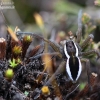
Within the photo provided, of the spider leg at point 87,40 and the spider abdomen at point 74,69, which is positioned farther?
the spider leg at point 87,40

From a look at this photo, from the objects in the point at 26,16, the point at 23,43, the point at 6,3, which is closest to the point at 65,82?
the point at 23,43

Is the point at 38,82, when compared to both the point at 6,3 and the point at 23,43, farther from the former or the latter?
the point at 6,3

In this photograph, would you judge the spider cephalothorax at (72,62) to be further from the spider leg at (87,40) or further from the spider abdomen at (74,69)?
the spider leg at (87,40)

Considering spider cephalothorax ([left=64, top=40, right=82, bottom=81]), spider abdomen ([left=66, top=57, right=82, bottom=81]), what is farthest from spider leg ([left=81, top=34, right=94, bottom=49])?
spider abdomen ([left=66, top=57, right=82, bottom=81])

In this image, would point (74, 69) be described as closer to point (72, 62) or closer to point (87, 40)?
point (72, 62)

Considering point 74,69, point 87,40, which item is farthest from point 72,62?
point 87,40

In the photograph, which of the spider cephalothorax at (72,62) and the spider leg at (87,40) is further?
the spider leg at (87,40)

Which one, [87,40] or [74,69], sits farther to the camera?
[87,40]

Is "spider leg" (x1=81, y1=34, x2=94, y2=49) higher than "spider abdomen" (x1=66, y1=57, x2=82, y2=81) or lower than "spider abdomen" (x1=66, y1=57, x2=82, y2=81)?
higher

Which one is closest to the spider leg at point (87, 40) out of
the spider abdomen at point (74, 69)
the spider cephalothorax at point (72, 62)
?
the spider cephalothorax at point (72, 62)

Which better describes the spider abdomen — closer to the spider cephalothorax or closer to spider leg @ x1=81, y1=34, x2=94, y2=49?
the spider cephalothorax

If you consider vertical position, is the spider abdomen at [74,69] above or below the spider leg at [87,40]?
below
